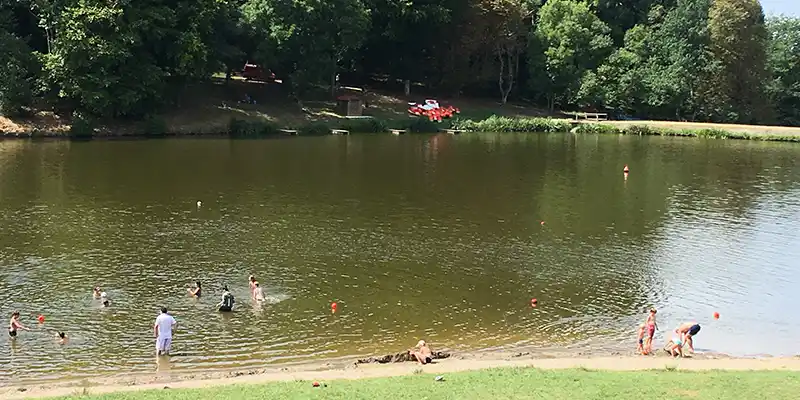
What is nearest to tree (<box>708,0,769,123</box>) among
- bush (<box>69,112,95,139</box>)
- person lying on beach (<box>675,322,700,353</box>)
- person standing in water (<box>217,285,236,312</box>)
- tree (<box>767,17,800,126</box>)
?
tree (<box>767,17,800,126</box>)

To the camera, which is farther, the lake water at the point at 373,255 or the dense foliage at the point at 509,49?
the dense foliage at the point at 509,49

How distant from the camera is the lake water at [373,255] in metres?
25.6

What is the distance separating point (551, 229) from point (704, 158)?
37.9 metres

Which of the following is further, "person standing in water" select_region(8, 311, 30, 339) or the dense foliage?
the dense foliage

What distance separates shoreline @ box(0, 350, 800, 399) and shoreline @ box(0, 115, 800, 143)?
58.3m

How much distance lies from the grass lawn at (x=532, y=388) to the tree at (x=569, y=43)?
3526 inches

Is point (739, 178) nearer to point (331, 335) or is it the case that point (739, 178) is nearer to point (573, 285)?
point (573, 285)

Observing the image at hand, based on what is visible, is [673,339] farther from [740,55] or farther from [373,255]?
[740,55]

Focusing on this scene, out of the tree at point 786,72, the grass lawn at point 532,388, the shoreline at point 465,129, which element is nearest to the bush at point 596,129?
the shoreline at point 465,129

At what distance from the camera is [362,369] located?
69.7 feet

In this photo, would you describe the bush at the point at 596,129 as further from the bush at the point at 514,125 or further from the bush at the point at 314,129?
the bush at the point at 314,129

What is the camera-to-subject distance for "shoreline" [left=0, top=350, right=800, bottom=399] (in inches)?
777

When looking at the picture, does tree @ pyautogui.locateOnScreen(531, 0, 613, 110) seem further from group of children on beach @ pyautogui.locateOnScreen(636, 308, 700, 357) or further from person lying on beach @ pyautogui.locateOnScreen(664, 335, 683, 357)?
person lying on beach @ pyautogui.locateOnScreen(664, 335, 683, 357)

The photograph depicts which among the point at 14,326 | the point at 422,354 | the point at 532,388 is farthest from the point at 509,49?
the point at 532,388
